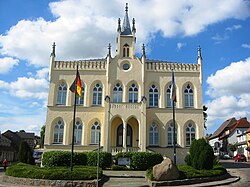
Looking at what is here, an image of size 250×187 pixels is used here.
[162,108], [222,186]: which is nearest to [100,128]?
[162,108]

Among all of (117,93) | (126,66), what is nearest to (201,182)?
(117,93)

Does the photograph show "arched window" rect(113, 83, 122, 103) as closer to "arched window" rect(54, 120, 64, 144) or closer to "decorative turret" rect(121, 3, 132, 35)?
"arched window" rect(54, 120, 64, 144)

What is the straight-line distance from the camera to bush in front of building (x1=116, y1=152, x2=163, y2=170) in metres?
28.3

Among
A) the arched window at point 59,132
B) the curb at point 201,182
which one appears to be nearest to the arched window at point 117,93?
the arched window at point 59,132

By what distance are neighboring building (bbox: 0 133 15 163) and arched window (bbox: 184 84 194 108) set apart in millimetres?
45815

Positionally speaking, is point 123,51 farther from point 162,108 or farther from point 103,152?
point 103,152

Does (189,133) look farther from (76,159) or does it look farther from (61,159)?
(61,159)

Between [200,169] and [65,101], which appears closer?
[200,169]

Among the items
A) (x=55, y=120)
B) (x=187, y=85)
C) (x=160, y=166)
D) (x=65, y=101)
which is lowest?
(x=160, y=166)

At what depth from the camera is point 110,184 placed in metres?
18.9

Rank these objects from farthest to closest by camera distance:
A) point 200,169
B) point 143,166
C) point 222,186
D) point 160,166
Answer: point 143,166, point 200,169, point 160,166, point 222,186

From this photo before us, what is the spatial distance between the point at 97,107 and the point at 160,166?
1674cm

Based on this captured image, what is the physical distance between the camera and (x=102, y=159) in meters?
28.2

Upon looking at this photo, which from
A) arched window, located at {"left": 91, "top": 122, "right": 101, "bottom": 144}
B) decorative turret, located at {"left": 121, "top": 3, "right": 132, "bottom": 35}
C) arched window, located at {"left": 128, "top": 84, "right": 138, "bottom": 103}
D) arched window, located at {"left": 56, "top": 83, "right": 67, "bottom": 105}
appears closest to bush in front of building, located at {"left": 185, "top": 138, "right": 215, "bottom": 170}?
arched window, located at {"left": 128, "top": 84, "right": 138, "bottom": 103}
